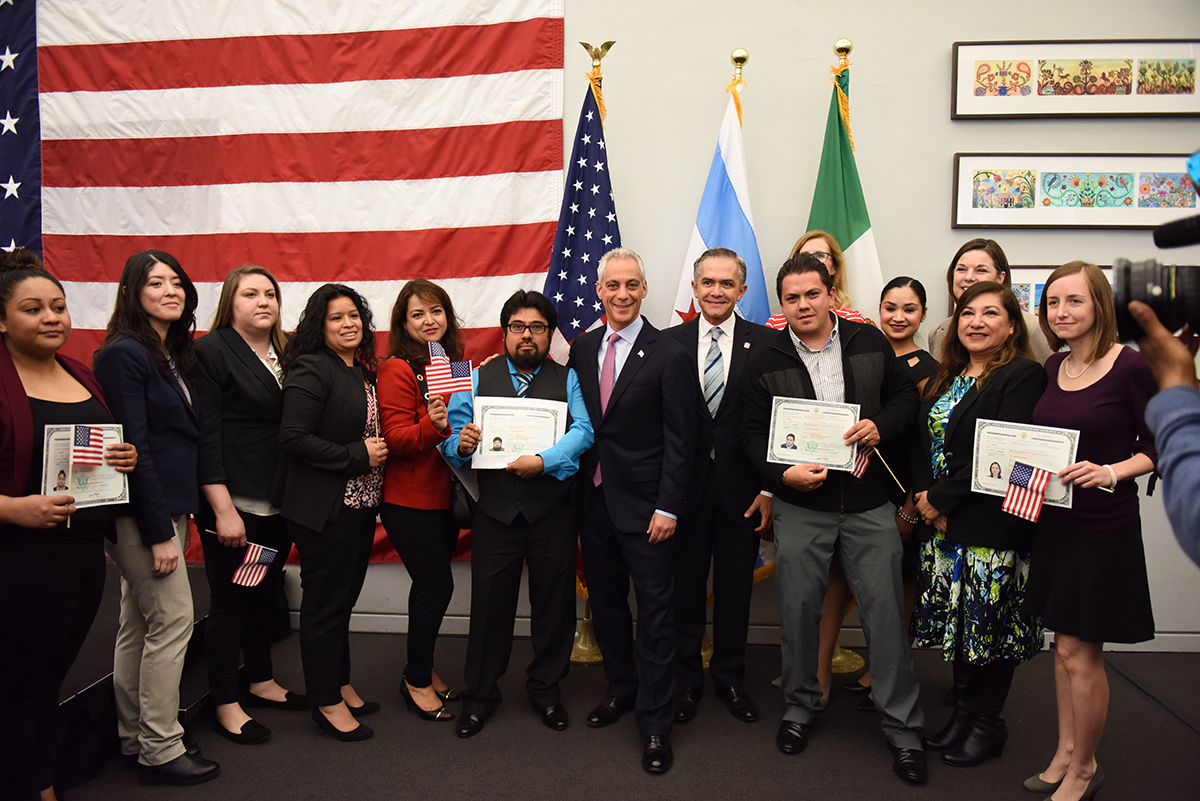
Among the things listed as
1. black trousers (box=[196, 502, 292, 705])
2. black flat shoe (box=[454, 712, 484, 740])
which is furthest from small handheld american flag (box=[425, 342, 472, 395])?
black flat shoe (box=[454, 712, 484, 740])

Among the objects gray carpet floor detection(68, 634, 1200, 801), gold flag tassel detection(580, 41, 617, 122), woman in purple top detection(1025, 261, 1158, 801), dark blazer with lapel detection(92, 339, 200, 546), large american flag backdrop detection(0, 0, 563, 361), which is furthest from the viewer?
large american flag backdrop detection(0, 0, 563, 361)

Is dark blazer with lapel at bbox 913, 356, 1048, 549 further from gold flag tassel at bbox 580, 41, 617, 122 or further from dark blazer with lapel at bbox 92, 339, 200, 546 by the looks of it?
dark blazer with lapel at bbox 92, 339, 200, 546

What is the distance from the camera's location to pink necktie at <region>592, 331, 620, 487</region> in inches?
113

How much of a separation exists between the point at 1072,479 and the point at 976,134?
235cm

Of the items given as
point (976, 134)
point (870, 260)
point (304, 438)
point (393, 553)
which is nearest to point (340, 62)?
point (304, 438)

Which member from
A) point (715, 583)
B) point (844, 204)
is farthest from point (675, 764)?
point (844, 204)

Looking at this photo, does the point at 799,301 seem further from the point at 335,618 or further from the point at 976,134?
the point at 335,618

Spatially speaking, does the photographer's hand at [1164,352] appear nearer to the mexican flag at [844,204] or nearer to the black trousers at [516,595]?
the black trousers at [516,595]

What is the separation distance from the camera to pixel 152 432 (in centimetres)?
251

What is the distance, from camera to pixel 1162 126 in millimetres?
3693

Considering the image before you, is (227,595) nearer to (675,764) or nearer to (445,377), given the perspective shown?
(445,377)

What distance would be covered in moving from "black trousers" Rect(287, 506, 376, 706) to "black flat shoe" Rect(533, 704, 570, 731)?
0.83m

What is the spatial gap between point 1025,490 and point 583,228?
2.38 meters

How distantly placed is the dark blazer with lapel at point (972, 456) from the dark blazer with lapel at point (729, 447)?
720 millimetres
